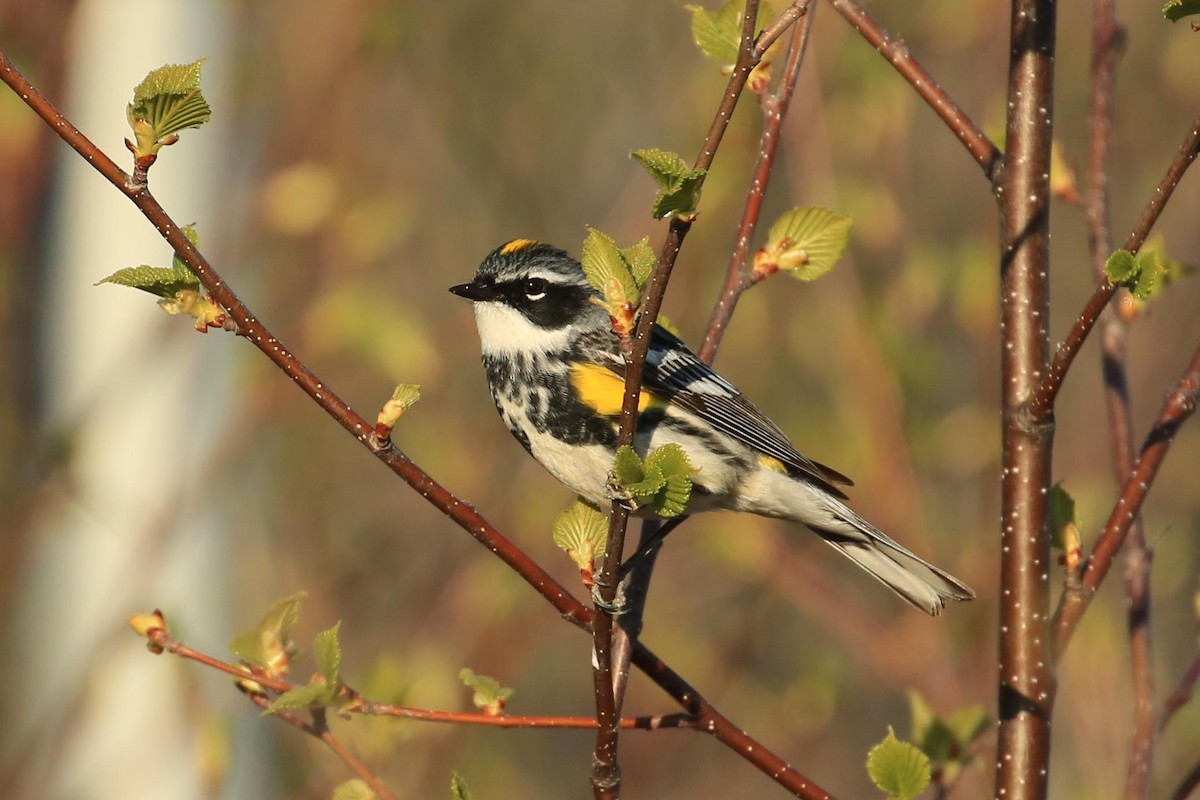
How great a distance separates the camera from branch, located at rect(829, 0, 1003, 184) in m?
2.48

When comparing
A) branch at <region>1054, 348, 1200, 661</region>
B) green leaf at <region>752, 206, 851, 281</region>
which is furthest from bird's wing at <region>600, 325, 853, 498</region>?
branch at <region>1054, 348, 1200, 661</region>

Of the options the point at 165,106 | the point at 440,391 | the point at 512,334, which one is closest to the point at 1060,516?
the point at 512,334

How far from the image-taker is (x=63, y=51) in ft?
14.2

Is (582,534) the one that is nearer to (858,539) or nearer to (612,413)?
(612,413)

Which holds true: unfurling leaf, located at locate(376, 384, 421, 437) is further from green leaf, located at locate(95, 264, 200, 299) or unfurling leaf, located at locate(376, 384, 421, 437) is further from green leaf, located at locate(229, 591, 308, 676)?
green leaf, located at locate(229, 591, 308, 676)

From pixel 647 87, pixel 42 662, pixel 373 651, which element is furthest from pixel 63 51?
pixel 647 87

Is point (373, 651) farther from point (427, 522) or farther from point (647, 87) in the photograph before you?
point (647, 87)

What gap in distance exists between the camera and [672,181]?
5.75 feet

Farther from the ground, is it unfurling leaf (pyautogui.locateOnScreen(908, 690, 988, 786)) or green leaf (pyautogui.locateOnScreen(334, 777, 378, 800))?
green leaf (pyautogui.locateOnScreen(334, 777, 378, 800))

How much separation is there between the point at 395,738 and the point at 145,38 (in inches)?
111

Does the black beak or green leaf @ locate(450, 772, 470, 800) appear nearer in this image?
green leaf @ locate(450, 772, 470, 800)

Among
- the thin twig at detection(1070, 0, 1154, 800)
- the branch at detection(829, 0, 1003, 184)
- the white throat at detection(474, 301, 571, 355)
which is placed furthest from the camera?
the white throat at detection(474, 301, 571, 355)

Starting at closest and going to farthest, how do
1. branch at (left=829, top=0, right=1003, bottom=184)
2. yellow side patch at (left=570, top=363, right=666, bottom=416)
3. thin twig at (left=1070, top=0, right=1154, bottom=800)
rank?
branch at (left=829, top=0, right=1003, bottom=184) → thin twig at (left=1070, top=0, right=1154, bottom=800) → yellow side patch at (left=570, top=363, right=666, bottom=416)

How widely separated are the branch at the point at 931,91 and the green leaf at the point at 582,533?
1.01 meters
